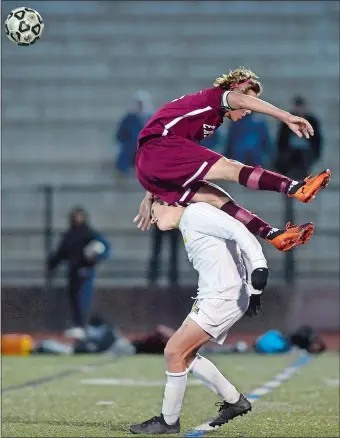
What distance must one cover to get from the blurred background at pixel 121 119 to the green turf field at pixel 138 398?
350 centimetres

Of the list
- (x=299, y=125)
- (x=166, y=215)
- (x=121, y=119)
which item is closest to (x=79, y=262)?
(x=121, y=119)

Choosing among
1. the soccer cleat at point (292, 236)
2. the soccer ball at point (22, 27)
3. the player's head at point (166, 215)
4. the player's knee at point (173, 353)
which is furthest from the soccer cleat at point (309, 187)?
the soccer ball at point (22, 27)

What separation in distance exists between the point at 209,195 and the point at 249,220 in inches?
11.6

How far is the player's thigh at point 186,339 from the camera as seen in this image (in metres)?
8.02

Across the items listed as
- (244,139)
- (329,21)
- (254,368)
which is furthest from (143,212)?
(329,21)

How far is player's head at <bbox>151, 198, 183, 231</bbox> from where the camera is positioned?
828 centimetres

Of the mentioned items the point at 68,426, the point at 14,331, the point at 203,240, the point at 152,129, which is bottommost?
the point at 14,331

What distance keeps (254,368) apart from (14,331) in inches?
226

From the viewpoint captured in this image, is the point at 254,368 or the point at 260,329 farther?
the point at 260,329

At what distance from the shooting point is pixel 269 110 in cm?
770

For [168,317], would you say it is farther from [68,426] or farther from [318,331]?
[68,426]

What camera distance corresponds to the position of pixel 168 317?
18938 millimetres

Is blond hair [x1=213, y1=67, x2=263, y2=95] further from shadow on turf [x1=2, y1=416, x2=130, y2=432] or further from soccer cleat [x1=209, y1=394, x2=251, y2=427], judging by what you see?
shadow on turf [x1=2, y1=416, x2=130, y2=432]

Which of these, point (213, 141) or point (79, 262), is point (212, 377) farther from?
point (213, 141)
